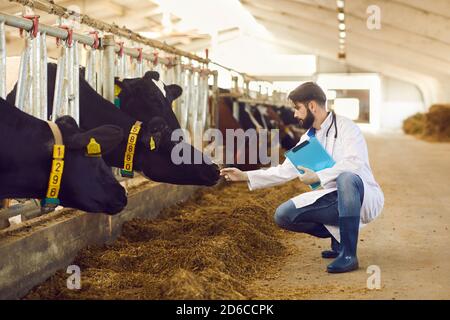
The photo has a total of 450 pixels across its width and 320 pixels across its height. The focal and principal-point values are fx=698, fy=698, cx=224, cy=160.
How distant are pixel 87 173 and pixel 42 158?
215 mm

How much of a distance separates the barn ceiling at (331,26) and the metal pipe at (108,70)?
9.46 metres

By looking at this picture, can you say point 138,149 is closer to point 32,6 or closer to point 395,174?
point 32,6

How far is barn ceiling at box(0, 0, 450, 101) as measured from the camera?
1496 cm

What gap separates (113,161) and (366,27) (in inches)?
601

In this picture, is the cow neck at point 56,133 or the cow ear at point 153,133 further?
the cow ear at point 153,133

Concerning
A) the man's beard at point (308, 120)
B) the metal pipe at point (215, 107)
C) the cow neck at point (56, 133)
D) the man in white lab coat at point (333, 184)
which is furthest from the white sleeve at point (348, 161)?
the metal pipe at point (215, 107)

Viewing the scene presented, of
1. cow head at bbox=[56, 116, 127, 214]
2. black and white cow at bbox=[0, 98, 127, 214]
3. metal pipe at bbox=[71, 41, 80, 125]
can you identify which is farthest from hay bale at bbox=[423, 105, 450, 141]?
black and white cow at bbox=[0, 98, 127, 214]

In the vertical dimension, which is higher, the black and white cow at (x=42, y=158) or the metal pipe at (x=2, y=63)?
the metal pipe at (x=2, y=63)

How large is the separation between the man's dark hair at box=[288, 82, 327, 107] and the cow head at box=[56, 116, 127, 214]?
1.53m

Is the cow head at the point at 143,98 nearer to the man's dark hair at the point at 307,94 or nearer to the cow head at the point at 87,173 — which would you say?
the man's dark hair at the point at 307,94

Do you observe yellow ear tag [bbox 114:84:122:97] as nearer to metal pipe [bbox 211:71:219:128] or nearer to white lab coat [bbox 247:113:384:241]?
white lab coat [bbox 247:113:384:241]

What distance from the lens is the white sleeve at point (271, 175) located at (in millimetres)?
4484

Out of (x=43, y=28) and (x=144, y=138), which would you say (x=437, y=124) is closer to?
(x=144, y=138)
